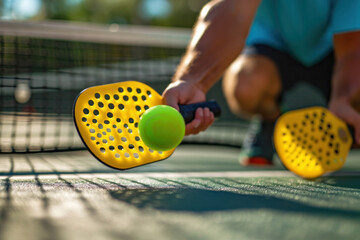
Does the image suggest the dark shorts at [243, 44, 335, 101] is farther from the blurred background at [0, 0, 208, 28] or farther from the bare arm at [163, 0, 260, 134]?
the blurred background at [0, 0, 208, 28]

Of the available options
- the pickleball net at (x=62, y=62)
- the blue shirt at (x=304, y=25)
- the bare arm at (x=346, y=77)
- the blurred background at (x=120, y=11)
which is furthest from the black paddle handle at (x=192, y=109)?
the blurred background at (x=120, y=11)

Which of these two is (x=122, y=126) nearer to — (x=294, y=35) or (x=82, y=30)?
(x=294, y=35)

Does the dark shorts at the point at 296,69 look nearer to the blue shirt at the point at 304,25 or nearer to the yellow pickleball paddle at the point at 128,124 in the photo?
the blue shirt at the point at 304,25

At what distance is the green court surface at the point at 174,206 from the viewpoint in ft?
2.12

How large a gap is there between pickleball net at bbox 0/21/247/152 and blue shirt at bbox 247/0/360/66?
23.7 inches

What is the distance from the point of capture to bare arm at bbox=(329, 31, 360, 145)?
1.31 meters

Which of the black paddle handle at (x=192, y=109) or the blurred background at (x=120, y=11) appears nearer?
the black paddle handle at (x=192, y=109)

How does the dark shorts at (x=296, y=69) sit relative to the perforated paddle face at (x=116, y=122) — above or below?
above

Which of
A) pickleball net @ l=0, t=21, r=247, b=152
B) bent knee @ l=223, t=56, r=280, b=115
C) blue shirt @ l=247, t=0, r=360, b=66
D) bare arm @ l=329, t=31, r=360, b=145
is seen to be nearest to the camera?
bare arm @ l=329, t=31, r=360, b=145

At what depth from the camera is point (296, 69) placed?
1.96m

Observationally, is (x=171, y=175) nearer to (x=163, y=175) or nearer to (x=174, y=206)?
(x=163, y=175)

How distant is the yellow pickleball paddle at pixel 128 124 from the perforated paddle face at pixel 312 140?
234mm

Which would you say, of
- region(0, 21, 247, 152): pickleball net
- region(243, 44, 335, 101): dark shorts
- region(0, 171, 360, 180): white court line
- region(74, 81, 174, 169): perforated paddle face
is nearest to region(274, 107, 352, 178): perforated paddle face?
region(0, 171, 360, 180): white court line

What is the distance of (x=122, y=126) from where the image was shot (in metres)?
1.05
